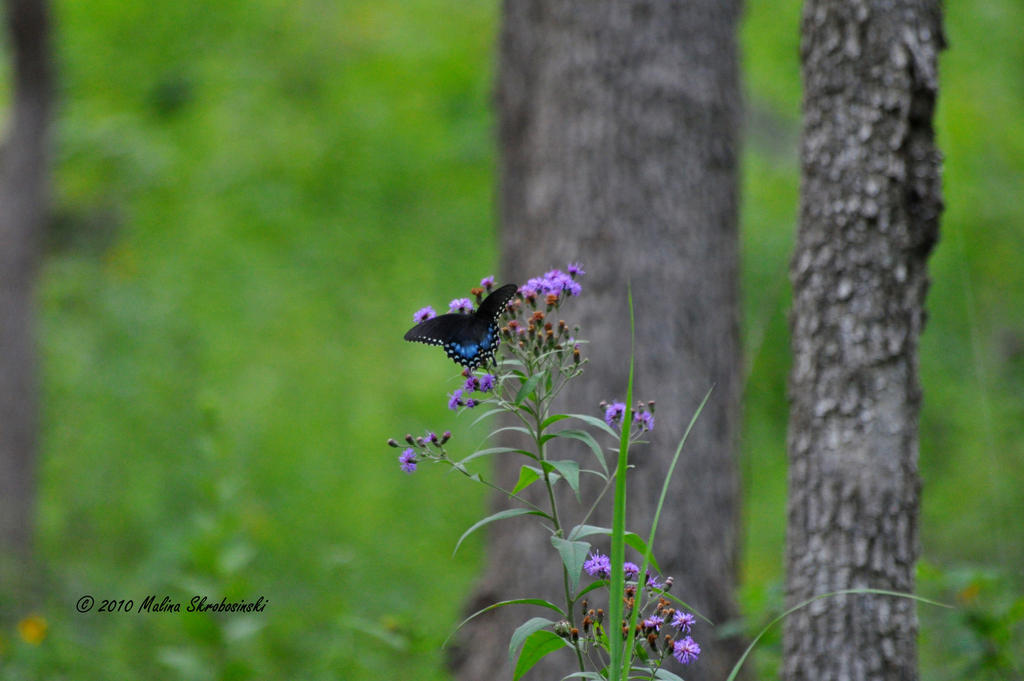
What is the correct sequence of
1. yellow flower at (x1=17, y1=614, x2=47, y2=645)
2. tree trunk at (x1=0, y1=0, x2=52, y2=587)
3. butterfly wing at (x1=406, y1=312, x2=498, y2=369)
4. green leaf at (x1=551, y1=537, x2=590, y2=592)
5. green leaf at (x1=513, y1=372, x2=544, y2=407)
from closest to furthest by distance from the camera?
green leaf at (x1=551, y1=537, x2=590, y2=592) → green leaf at (x1=513, y1=372, x2=544, y2=407) → butterfly wing at (x1=406, y1=312, x2=498, y2=369) → yellow flower at (x1=17, y1=614, x2=47, y2=645) → tree trunk at (x1=0, y1=0, x2=52, y2=587)

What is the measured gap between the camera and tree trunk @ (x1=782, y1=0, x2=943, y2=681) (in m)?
2.46

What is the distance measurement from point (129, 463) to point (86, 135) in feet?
14.6

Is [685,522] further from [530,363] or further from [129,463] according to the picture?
[129,463]

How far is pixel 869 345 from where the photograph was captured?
2510mm

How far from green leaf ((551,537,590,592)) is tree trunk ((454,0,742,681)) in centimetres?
202

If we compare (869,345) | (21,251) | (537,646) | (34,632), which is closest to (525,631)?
(537,646)

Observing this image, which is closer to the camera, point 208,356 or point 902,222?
point 902,222

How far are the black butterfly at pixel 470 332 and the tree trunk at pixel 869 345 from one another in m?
1.28

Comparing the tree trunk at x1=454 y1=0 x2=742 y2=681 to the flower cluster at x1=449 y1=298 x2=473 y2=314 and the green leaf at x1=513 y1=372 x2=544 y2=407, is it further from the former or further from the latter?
the green leaf at x1=513 y1=372 x2=544 y2=407

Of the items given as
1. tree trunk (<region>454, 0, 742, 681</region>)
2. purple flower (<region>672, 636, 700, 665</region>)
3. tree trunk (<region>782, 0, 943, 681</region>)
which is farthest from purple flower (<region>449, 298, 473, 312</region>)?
tree trunk (<region>454, 0, 742, 681</region>)

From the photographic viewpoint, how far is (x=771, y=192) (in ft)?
27.9

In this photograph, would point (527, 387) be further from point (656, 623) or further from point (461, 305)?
point (656, 623)

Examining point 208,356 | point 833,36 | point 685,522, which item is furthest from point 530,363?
A: point 208,356

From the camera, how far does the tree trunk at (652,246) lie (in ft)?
11.5
